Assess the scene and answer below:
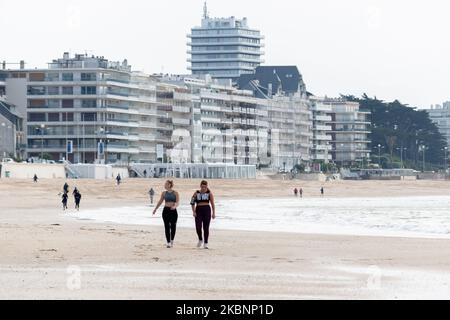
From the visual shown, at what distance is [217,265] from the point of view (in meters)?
23.3

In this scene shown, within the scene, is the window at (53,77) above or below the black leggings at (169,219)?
above

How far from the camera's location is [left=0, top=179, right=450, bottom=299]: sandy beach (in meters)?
18.4

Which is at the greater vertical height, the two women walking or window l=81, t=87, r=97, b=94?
window l=81, t=87, r=97, b=94

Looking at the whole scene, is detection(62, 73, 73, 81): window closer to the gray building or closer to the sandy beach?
the gray building

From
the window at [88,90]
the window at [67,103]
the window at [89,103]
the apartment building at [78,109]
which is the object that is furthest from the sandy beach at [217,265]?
the window at [89,103]

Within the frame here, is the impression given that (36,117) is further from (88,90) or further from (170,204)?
(170,204)

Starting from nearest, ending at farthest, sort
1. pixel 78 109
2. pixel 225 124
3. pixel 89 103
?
pixel 78 109 → pixel 89 103 → pixel 225 124

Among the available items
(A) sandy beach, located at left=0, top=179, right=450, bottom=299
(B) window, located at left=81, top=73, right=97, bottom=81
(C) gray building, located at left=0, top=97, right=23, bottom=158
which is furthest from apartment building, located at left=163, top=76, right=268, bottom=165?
(A) sandy beach, located at left=0, top=179, right=450, bottom=299

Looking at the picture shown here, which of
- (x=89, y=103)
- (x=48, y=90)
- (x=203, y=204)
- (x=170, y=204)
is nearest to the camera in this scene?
(x=170, y=204)

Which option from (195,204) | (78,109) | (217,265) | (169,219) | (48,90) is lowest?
(217,265)

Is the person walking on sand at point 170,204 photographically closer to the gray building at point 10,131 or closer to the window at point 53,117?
the gray building at point 10,131

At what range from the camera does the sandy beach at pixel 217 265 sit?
1844cm

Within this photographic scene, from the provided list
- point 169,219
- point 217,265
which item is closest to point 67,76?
point 169,219
